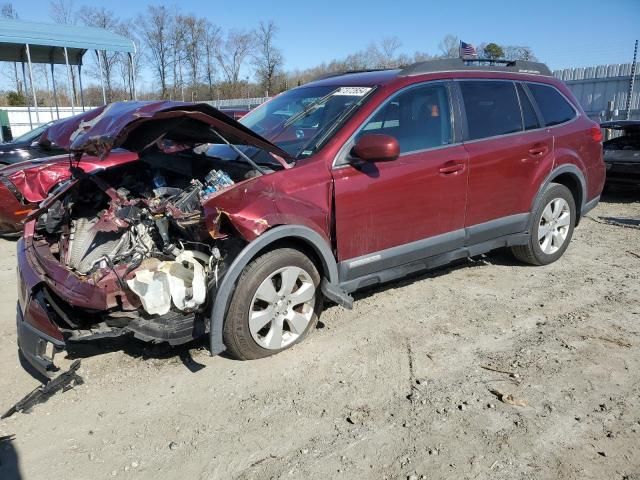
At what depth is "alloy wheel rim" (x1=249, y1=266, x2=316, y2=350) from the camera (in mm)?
3428

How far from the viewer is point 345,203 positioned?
3691 millimetres

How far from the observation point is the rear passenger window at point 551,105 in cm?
515

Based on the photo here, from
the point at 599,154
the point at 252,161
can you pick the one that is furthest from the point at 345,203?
the point at 599,154

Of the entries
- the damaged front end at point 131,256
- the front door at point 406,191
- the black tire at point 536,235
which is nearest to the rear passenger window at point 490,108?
the front door at point 406,191

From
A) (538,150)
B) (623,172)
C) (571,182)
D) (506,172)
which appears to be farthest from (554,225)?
(623,172)

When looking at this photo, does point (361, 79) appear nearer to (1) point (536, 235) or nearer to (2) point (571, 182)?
(1) point (536, 235)

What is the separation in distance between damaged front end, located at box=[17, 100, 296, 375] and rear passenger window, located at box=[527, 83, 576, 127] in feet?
10.00

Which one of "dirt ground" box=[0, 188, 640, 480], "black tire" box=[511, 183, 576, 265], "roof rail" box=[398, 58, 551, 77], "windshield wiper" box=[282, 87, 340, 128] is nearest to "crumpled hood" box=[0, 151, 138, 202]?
"dirt ground" box=[0, 188, 640, 480]

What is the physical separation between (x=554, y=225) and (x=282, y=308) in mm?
3374

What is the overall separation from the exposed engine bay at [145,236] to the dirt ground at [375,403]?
499mm

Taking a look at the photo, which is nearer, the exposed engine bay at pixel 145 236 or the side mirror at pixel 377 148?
the exposed engine bay at pixel 145 236

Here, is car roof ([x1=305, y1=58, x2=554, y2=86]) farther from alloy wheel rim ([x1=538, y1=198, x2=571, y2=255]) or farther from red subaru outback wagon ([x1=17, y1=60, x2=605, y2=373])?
alloy wheel rim ([x1=538, y1=198, x2=571, y2=255])

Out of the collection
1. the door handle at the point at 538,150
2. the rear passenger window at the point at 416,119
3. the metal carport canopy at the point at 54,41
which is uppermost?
the metal carport canopy at the point at 54,41

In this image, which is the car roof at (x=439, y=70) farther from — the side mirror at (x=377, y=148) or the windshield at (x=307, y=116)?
the side mirror at (x=377, y=148)
